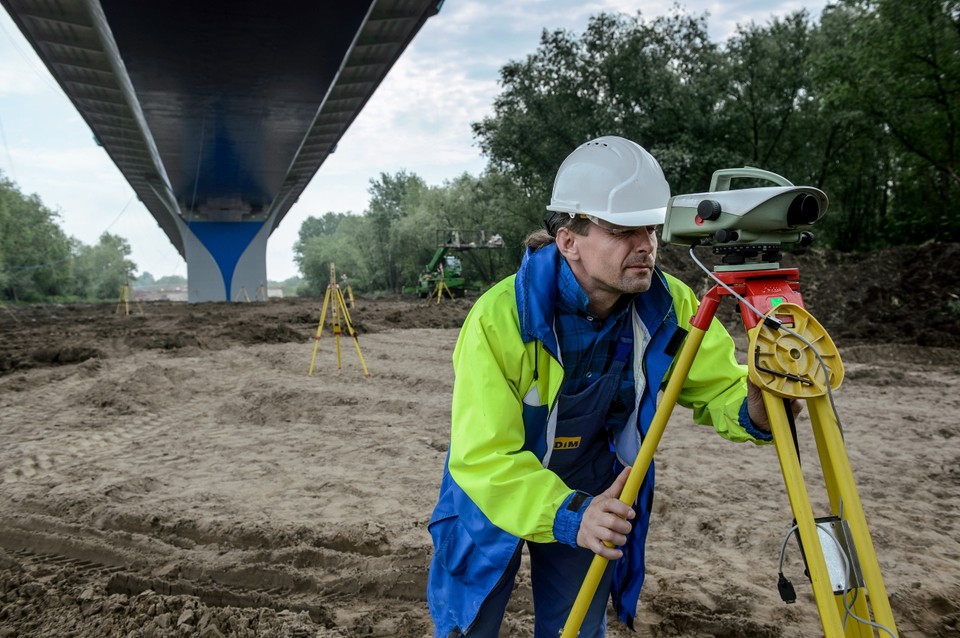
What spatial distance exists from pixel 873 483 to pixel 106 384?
29.1ft

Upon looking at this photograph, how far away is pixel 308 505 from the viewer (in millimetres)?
4762

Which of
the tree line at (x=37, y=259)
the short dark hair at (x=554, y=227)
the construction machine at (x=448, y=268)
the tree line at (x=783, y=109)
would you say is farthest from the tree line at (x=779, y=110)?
the tree line at (x=37, y=259)

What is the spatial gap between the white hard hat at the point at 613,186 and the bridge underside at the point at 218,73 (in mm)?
13924

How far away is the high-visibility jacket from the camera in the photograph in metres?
1.49

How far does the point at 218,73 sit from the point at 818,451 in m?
19.8

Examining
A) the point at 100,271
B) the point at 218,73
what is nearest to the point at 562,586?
the point at 218,73

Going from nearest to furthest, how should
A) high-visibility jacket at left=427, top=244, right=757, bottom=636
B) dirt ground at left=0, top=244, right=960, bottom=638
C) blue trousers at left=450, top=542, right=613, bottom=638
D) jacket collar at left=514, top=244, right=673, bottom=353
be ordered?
high-visibility jacket at left=427, top=244, right=757, bottom=636
jacket collar at left=514, top=244, right=673, bottom=353
blue trousers at left=450, top=542, right=613, bottom=638
dirt ground at left=0, top=244, right=960, bottom=638

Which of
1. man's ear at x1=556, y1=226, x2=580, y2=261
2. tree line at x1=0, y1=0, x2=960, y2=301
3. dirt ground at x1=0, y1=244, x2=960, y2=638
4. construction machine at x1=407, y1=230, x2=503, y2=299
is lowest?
dirt ground at x1=0, y1=244, x2=960, y2=638

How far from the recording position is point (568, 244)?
5.97 feet

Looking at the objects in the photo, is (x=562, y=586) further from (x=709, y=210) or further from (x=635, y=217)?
(x=709, y=210)

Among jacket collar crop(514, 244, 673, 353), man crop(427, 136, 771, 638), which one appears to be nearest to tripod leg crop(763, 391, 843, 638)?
man crop(427, 136, 771, 638)

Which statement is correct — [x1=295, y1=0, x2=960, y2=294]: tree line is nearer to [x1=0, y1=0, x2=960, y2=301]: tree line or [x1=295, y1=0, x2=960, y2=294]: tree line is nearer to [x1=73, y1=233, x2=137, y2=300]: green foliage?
[x1=0, y1=0, x2=960, y2=301]: tree line

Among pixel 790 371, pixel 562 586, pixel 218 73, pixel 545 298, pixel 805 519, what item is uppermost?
pixel 218 73

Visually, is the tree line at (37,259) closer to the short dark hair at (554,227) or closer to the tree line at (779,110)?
the tree line at (779,110)
